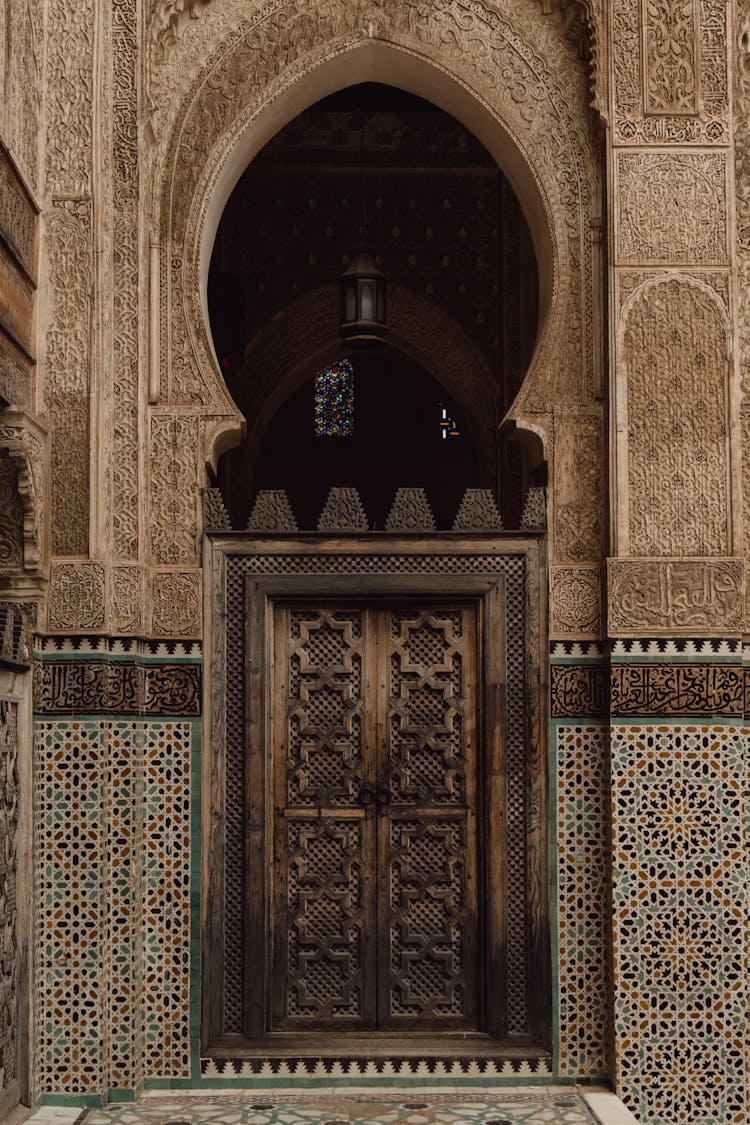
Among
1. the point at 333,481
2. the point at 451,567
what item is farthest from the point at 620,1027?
the point at 333,481

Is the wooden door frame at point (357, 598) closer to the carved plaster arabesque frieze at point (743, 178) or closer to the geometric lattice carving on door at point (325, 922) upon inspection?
the geometric lattice carving on door at point (325, 922)

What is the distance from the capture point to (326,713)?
452cm

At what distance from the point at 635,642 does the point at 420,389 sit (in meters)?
9.37

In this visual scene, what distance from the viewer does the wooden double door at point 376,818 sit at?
14.6 feet

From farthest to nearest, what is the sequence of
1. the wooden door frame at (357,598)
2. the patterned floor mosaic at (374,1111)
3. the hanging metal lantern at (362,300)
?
the hanging metal lantern at (362,300), the wooden door frame at (357,598), the patterned floor mosaic at (374,1111)

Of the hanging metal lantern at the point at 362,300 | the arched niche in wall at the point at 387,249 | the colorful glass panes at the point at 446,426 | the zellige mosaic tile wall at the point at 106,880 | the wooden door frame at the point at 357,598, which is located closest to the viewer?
the zellige mosaic tile wall at the point at 106,880

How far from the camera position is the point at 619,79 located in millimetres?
4480

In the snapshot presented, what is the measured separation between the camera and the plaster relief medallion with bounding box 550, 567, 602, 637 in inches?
176

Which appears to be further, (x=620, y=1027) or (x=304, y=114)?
(x=304, y=114)

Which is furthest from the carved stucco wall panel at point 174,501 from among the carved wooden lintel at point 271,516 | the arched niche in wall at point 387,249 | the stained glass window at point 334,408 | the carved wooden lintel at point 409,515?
the stained glass window at point 334,408

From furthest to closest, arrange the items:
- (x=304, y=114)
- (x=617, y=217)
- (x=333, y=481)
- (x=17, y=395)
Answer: (x=333, y=481), (x=304, y=114), (x=617, y=217), (x=17, y=395)

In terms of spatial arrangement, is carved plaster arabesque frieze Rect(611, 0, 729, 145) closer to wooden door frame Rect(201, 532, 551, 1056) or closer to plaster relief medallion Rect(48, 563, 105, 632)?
wooden door frame Rect(201, 532, 551, 1056)

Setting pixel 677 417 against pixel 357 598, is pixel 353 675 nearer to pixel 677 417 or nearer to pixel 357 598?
pixel 357 598

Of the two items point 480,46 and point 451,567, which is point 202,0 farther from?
point 451,567
